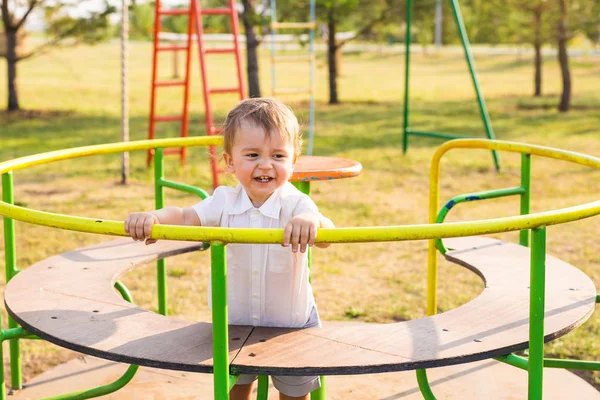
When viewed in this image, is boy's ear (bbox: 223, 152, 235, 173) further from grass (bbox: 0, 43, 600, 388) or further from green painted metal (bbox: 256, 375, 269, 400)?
grass (bbox: 0, 43, 600, 388)

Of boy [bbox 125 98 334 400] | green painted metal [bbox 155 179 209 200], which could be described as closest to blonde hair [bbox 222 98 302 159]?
boy [bbox 125 98 334 400]

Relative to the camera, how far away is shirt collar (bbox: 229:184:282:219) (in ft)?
8.26

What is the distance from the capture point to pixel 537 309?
7.11 feet

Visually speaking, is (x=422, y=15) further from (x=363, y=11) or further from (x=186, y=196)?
(x=186, y=196)

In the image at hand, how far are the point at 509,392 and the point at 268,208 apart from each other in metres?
1.59

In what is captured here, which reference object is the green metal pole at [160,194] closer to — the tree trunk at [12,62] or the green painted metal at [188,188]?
the green painted metal at [188,188]

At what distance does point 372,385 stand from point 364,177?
17.5 ft

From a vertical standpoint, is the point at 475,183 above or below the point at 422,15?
below

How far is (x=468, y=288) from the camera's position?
5219 millimetres

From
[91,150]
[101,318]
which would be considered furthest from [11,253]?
[101,318]

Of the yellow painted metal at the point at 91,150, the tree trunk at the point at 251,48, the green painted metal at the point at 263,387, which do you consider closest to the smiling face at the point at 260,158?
the green painted metal at the point at 263,387

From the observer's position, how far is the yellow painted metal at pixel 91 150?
280cm

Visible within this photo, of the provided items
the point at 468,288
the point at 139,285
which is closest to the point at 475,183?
the point at 468,288

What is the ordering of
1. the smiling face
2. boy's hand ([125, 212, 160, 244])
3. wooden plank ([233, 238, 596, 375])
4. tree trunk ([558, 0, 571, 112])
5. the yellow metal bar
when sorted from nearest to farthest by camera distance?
the yellow metal bar
boy's hand ([125, 212, 160, 244])
wooden plank ([233, 238, 596, 375])
the smiling face
tree trunk ([558, 0, 571, 112])
